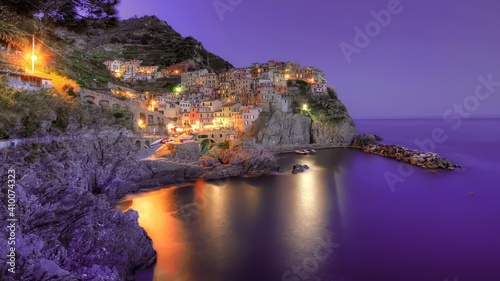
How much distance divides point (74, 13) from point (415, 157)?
43052 mm

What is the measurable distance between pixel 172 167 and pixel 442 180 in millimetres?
29521

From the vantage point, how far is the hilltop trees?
361 inches

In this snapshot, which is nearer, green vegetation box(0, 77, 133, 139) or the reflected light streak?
the reflected light streak

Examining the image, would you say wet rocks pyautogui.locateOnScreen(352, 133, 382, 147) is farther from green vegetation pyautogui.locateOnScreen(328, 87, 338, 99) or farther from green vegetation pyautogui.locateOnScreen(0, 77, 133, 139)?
green vegetation pyautogui.locateOnScreen(0, 77, 133, 139)

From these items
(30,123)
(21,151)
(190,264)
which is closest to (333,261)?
(190,264)

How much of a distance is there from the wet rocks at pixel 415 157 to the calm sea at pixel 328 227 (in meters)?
2.80

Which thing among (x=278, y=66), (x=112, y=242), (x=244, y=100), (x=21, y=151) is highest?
(x=278, y=66)

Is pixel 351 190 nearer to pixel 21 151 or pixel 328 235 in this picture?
pixel 328 235

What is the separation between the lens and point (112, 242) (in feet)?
39.0

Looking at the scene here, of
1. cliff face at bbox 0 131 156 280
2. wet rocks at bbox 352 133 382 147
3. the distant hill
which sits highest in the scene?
the distant hill

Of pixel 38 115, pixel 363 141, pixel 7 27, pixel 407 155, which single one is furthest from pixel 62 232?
pixel 363 141

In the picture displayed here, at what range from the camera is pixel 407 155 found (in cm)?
4381

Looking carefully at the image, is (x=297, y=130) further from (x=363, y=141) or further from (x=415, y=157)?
(x=415, y=157)

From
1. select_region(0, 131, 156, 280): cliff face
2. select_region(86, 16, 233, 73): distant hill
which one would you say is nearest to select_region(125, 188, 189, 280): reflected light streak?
→ select_region(0, 131, 156, 280): cliff face
